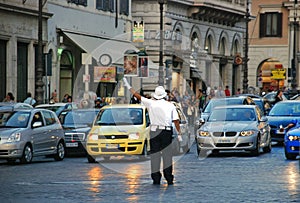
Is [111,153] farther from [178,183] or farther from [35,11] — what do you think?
[35,11]

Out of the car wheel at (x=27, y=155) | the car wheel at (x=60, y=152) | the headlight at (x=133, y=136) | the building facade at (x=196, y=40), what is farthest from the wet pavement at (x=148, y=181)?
the building facade at (x=196, y=40)

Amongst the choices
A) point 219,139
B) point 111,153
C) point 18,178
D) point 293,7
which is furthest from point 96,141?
point 293,7

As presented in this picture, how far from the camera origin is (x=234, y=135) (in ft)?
98.6

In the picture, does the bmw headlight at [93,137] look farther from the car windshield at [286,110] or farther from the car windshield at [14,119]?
the car windshield at [286,110]

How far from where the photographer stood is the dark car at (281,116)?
117ft

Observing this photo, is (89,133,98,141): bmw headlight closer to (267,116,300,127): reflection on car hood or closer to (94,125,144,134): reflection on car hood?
(94,125,144,134): reflection on car hood

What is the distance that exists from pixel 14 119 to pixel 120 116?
3.00 metres

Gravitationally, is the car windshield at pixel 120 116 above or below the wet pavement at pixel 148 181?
above

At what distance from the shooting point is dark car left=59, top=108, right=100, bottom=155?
106 feet

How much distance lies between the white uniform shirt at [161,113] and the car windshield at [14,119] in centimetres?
809

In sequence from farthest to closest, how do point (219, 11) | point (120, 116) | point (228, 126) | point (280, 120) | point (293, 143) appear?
point (219, 11) < point (280, 120) < point (228, 126) < point (120, 116) < point (293, 143)

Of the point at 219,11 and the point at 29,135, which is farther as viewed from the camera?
the point at 219,11

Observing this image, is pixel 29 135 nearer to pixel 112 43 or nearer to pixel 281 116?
pixel 281 116

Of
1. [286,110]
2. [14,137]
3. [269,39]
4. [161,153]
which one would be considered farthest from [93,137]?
[269,39]
